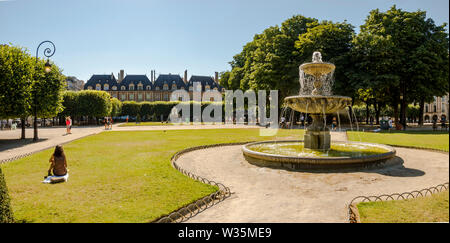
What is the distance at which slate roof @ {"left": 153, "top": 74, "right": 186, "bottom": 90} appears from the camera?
3610 inches

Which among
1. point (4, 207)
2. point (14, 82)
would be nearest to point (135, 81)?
point (14, 82)

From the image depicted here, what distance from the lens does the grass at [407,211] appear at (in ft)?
15.1

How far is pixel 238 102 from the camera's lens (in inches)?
1797

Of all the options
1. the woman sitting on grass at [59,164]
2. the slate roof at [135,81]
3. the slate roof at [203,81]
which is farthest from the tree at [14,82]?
the slate roof at [203,81]

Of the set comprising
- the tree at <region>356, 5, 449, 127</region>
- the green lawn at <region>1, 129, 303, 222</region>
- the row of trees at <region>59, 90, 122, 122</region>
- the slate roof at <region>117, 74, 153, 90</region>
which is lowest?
the green lawn at <region>1, 129, 303, 222</region>

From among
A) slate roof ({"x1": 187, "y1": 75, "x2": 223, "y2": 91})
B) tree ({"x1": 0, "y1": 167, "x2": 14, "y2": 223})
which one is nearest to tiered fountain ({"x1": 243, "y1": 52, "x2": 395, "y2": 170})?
tree ({"x1": 0, "y1": 167, "x2": 14, "y2": 223})

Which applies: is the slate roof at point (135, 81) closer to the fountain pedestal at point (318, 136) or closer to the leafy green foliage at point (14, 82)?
the leafy green foliage at point (14, 82)

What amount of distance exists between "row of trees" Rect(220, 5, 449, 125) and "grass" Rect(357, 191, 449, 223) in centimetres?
2629

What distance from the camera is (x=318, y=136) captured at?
40.2ft

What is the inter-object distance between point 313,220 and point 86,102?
169 feet

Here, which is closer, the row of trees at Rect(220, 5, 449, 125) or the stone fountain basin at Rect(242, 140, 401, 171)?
the stone fountain basin at Rect(242, 140, 401, 171)

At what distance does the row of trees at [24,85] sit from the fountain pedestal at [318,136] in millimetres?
18987

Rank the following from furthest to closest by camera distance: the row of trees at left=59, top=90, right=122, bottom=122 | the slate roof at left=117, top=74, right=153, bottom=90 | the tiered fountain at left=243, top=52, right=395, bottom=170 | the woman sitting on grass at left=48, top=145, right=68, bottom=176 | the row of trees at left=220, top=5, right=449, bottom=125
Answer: the slate roof at left=117, top=74, right=153, bottom=90
the row of trees at left=59, top=90, right=122, bottom=122
the row of trees at left=220, top=5, right=449, bottom=125
the tiered fountain at left=243, top=52, right=395, bottom=170
the woman sitting on grass at left=48, top=145, right=68, bottom=176

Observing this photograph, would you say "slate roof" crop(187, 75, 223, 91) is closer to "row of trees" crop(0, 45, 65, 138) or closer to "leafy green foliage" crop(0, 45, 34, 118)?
"row of trees" crop(0, 45, 65, 138)
